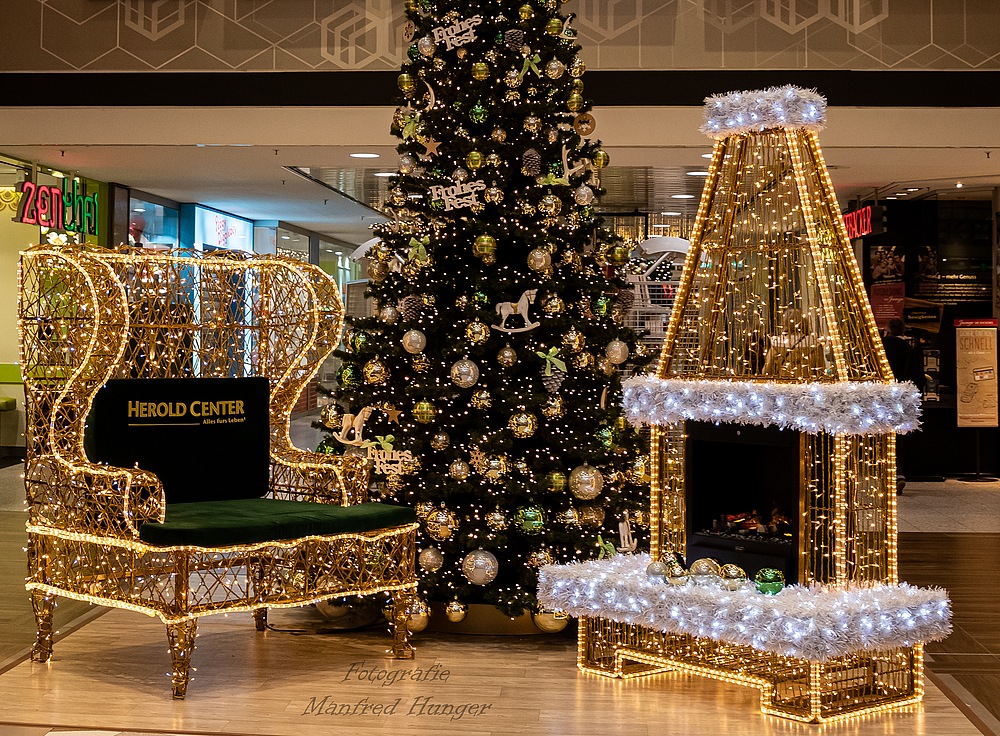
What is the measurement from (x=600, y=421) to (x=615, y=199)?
9.49 m

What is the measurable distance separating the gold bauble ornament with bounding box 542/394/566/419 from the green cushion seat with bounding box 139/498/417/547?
66 cm

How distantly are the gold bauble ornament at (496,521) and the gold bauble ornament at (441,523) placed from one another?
145 mm

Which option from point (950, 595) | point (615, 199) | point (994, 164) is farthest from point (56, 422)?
point (615, 199)

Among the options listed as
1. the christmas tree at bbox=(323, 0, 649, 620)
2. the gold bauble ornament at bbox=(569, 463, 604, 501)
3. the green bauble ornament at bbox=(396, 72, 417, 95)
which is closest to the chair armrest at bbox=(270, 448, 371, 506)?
the christmas tree at bbox=(323, 0, 649, 620)

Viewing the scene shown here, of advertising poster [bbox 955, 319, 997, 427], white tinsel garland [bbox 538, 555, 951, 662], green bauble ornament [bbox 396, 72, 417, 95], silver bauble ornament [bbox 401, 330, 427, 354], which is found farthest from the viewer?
advertising poster [bbox 955, 319, 997, 427]

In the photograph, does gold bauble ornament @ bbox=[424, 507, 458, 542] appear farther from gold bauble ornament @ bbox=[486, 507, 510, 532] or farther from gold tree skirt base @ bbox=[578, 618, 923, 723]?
gold tree skirt base @ bbox=[578, 618, 923, 723]

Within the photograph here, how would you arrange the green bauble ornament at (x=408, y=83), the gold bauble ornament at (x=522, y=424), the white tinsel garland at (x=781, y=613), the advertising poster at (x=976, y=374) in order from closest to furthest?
the white tinsel garland at (x=781, y=613) → the gold bauble ornament at (x=522, y=424) → the green bauble ornament at (x=408, y=83) → the advertising poster at (x=976, y=374)

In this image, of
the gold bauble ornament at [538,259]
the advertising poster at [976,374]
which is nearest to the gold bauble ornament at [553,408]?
the gold bauble ornament at [538,259]

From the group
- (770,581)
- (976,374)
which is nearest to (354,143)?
(770,581)

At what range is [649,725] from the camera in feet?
12.4

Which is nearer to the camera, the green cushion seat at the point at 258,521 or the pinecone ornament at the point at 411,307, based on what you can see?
the green cushion seat at the point at 258,521

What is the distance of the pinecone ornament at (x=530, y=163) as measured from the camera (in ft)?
16.2

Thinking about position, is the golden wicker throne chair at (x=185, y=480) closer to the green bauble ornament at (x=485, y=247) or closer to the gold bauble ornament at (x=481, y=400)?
the gold bauble ornament at (x=481, y=400)

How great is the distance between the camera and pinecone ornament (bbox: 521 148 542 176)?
494 centimetres
